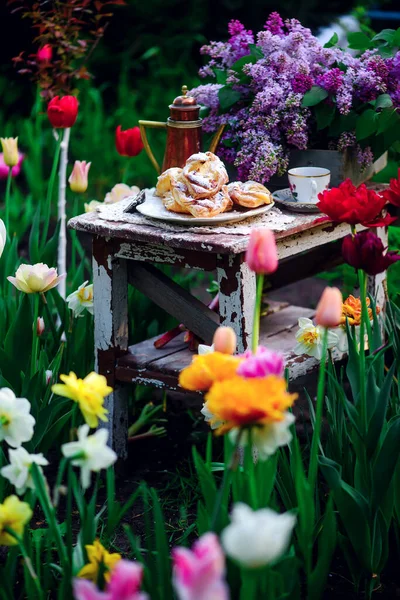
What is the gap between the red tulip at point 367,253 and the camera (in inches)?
60.1

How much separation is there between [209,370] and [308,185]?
1.14 metres

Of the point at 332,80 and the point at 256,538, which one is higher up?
the point at 332,80

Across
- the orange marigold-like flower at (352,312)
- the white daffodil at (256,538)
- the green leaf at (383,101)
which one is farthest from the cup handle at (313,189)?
the white daffodil at (256,538)

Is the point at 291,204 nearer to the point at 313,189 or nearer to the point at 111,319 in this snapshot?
the point at 313,189

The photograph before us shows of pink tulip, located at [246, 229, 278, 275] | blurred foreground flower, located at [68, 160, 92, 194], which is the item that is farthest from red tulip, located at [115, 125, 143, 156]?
pink tulip, located at [246, 229, 278, 275]

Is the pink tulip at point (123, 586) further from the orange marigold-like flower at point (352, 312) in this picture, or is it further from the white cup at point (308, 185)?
the white cup at point (308, 185)

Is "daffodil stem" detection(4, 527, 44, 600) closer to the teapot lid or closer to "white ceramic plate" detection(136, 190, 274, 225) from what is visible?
"white ceramic plate" detection(136, 190, 274, 225)

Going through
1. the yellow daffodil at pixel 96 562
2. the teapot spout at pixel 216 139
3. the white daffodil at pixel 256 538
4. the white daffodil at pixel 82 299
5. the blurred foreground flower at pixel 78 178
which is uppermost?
the teapot spout at pixel 216 139

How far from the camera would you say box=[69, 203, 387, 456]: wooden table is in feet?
6.87

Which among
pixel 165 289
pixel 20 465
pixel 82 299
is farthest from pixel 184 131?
pixel 20 465

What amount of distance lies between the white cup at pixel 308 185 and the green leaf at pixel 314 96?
0.58 feet

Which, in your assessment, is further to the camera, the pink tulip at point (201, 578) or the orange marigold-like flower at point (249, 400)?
the orange marigold-like flower at point (249, 400)

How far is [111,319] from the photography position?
7.69 ft

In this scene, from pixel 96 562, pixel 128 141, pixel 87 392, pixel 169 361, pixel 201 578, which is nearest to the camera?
pixel 201 578
